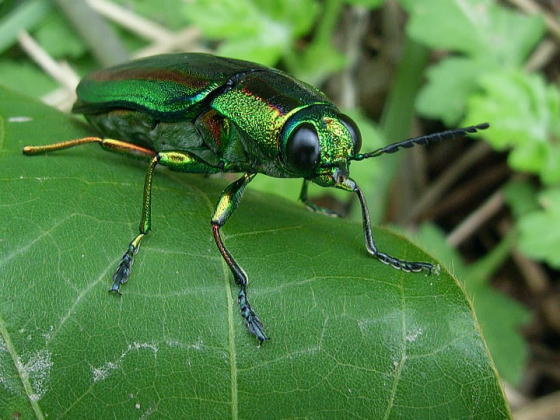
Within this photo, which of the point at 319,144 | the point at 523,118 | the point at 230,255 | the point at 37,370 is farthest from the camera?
the point at 523,118

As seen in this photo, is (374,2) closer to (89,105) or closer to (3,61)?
(89,105)

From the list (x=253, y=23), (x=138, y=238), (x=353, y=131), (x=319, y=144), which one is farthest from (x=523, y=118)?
(x=138, y=238)

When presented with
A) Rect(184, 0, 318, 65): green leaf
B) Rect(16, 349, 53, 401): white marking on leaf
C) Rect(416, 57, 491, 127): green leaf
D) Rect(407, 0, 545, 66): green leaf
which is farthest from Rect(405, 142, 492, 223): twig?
Rect(16, 349, 53, 401): white marking on leaf

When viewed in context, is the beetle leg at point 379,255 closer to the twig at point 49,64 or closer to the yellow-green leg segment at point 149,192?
the yellow-green leg segment at point 149,192

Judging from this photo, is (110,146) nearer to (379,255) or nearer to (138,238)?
(138,238)

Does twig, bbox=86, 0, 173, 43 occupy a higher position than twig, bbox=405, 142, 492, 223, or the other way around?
twig, bbox=86, 0, 173, 43

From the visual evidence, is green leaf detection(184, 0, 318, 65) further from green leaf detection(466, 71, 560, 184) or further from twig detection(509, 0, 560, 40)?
twig detection(509, 0, 560, 40)

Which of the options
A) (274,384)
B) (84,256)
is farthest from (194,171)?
(274,384)
